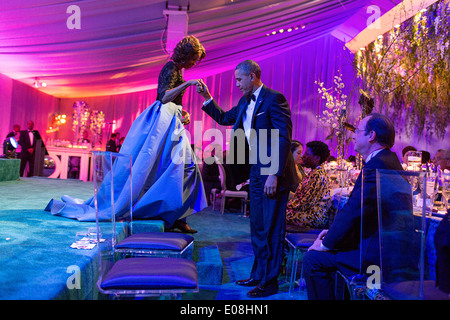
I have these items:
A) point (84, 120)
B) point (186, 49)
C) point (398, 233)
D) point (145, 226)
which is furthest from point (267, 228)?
point (84, 120)

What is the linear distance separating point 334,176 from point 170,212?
175 centimetres

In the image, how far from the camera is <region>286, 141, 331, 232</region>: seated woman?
334cm

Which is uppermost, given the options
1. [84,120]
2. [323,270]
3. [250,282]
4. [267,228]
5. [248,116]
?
[84,120]

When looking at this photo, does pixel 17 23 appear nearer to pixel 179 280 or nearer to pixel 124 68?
pixel 124 68

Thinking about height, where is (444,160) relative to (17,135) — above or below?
below

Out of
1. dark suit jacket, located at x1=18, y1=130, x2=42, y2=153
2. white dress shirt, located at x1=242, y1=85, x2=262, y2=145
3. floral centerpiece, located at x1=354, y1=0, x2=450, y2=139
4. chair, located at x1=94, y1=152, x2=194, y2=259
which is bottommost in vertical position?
chair, located at x1=94, y1=152, x2=194, y2=259

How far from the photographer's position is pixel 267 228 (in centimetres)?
250

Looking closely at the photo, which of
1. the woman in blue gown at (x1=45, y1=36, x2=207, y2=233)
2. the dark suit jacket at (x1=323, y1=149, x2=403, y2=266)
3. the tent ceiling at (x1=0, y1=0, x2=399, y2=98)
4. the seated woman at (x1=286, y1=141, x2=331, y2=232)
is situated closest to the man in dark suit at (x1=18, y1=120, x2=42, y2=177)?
the tent ceiling at (x1=0, y1=0, x2=399, y2=98)

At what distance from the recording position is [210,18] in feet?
20.5

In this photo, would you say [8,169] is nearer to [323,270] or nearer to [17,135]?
[17,135]

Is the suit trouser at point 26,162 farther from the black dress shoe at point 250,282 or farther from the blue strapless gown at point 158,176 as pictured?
the black dress shoe at point 250,282

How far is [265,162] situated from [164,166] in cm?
103

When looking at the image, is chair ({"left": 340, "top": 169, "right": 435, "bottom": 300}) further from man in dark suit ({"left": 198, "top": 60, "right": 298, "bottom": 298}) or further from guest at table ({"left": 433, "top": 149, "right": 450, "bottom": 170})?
guest at table ({"left": 433, "top": 149, "right": 450, "bottom": 170})
